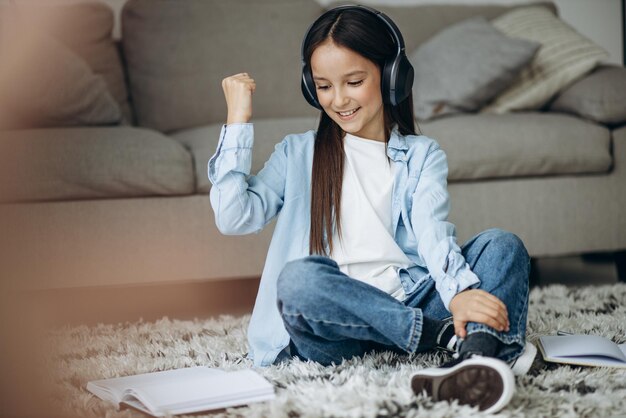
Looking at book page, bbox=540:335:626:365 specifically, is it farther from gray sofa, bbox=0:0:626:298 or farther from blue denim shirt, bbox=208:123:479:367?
gray sofa, bbox=0:0:626:298

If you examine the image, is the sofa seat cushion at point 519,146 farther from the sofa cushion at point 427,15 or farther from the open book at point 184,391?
the open book at point 184,391

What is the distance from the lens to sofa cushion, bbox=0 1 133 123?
2.40 metres

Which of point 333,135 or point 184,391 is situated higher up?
point 333,135

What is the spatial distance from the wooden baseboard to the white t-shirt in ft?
2.21

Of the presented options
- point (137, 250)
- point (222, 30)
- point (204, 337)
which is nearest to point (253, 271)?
point (137, 250)

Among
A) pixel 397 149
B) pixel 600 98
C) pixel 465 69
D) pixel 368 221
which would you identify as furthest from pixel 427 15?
pixel 368 221

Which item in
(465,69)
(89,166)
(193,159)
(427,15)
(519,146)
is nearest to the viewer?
(89,166)

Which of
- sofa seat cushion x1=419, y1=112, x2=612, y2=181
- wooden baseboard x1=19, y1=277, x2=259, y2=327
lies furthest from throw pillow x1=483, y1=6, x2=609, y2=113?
wooden baseboard x1=19, y1=277, x2=259, y2=327

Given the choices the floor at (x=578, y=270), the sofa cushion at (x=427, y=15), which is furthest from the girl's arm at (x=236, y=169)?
the sofa cushion at (x=427, y=15)

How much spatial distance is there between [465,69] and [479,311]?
4.48 ft

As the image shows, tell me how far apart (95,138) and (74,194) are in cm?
15

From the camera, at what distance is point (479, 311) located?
1.11 metres

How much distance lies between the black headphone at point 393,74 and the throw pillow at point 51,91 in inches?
35.3

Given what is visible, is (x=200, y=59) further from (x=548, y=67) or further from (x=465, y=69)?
(x=548, y=67)
